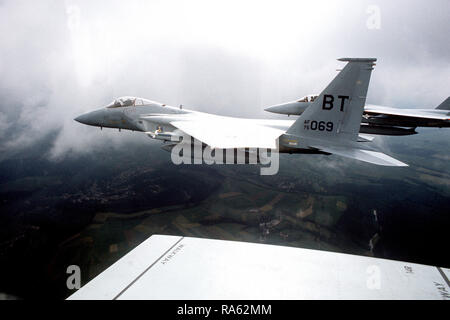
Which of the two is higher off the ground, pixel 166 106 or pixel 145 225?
pixel 166 106

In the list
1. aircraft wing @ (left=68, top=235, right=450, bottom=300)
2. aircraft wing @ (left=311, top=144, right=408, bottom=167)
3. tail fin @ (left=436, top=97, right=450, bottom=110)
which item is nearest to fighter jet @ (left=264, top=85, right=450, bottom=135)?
aircraft wing @ (left=311, top=144, right=408, bottom=167)

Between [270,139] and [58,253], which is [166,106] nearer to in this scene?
[270,139]

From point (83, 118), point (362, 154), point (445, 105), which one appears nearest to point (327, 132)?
point (362, 154)

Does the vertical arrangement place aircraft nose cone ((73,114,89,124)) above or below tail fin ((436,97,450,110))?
below

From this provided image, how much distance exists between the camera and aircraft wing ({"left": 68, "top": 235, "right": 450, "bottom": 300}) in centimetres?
207

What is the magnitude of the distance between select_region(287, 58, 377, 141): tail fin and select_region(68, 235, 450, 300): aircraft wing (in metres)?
5.60

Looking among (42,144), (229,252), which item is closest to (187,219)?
(229,252)

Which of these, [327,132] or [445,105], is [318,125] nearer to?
[327,132]

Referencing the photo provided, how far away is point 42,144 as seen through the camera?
5113 inches

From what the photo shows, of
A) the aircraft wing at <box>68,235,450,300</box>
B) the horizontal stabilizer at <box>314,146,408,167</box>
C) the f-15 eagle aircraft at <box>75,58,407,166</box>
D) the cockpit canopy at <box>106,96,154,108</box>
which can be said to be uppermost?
the cockpit canopy at <box>106,96,154,108</box>

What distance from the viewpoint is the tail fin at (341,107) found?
6500 millimetres

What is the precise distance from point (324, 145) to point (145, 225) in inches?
1499

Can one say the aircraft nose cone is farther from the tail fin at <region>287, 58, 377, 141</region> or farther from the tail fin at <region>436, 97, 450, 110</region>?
the tail fin at <region>436, 97, 450, 110</region>

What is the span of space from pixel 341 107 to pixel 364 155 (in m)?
1.96
